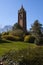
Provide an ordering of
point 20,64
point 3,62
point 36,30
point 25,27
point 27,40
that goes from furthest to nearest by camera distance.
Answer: point 25,27, point 36,30, point 27,40, point 3,62, point 20,64

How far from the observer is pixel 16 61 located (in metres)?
10.6

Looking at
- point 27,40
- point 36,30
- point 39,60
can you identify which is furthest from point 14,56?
point 36,30

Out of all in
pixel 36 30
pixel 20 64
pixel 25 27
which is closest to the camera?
pixel 20 64

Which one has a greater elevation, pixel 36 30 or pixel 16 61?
pixel 36 30

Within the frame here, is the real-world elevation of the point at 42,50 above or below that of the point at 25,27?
below

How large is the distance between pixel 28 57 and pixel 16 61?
2.50 feet

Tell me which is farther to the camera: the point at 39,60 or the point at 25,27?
the point at 25,27

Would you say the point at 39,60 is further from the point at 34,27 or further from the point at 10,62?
the point at 34,27

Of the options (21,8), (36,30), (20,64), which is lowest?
(20,64)

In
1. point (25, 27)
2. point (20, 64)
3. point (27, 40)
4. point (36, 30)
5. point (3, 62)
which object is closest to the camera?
point (20, 64)

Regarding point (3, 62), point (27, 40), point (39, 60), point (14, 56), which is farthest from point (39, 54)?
point (27, 40)

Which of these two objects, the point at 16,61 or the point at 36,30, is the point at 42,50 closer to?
the point at 16,61

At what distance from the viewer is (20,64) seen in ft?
34.2

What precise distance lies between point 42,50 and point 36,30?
145 ft
